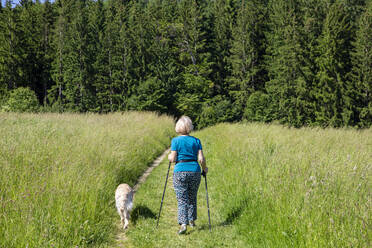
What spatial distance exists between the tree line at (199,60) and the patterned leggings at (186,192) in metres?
28.5

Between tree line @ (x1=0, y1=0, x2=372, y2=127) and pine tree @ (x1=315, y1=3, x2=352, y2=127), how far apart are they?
11 centimetres

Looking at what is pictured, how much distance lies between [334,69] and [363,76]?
10.2 ft

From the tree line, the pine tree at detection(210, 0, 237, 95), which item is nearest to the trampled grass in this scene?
the tree line

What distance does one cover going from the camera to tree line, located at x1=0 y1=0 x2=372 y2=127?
29922 mm

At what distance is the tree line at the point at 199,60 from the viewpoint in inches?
1178

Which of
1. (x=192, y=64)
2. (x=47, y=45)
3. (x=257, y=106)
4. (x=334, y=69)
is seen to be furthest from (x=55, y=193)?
(x=47, y=45)

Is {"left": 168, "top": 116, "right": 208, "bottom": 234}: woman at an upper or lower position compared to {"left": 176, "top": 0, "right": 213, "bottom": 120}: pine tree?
lower

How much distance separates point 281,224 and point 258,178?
5.70ft

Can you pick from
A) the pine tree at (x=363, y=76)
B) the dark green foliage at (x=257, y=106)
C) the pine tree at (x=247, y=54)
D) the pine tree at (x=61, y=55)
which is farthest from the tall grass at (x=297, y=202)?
the pine tree at (x=61, y=55)

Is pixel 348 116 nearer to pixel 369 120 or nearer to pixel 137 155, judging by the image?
pixel 369 120

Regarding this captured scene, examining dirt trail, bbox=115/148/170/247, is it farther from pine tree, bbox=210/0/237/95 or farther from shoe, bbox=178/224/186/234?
pine tree, bbox=210/0/237/95

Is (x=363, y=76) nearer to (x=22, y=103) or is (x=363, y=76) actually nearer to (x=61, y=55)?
(x=22, y=103)

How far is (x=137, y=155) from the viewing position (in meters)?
9.26

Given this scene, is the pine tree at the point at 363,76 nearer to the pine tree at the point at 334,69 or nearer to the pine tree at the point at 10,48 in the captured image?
the pine tree at the point at 334,69
